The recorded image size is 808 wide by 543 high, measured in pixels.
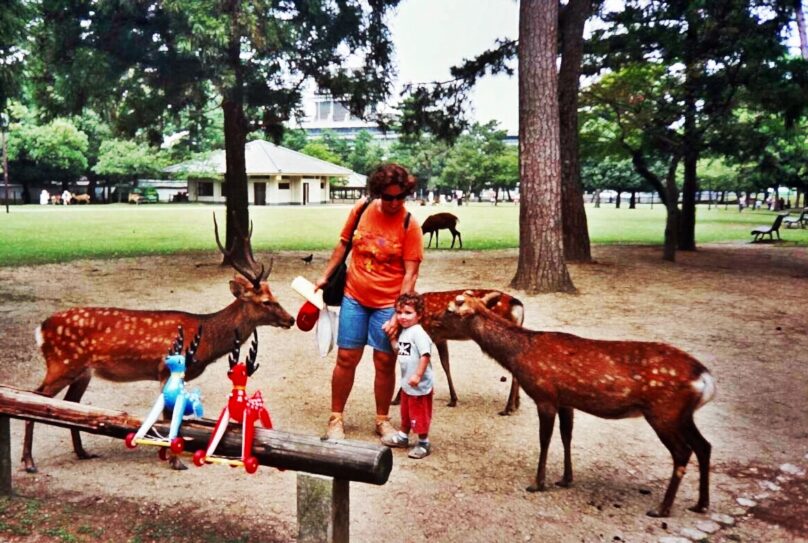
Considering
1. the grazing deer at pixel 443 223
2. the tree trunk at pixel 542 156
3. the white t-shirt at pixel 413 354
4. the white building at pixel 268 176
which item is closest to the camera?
the white t-shirt at pixel 413 354

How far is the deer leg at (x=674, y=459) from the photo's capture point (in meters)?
3.75

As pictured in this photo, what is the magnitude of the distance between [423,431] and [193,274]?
9707mm

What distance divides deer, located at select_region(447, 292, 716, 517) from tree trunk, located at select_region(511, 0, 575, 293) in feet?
22.2

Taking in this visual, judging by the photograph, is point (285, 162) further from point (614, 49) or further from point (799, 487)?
point (799, 487)

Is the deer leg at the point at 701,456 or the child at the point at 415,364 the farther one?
the child at the point at 415,364

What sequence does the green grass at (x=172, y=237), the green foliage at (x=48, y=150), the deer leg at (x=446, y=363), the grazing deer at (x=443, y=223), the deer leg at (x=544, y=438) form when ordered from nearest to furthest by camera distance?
the deer leg at (x=544, y=438), the deer leg at (x=446, y=363), the green grass at (x=172, y=237), the grazing deer at (x=443, y=223), the green foliage at (x=48, y=150)

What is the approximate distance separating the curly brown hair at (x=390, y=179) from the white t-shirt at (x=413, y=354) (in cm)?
87

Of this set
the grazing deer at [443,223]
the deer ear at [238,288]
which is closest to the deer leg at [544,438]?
the deer ear at [238,288]

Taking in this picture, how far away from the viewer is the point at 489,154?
64.9m

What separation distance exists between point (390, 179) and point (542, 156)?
23.9 ft

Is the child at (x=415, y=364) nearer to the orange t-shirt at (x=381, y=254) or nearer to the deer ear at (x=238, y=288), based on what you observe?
the orange t-shirt at (x=381, y=254)

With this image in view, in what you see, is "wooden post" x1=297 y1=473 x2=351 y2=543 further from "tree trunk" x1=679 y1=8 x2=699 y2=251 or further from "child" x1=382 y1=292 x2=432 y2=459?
"tree trunk" x1=679 y1=8 x2=699 y2=251

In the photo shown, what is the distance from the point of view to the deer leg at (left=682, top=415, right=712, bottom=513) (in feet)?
12.5

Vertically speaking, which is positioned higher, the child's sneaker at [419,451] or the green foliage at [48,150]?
the green foliage at [48,150]
